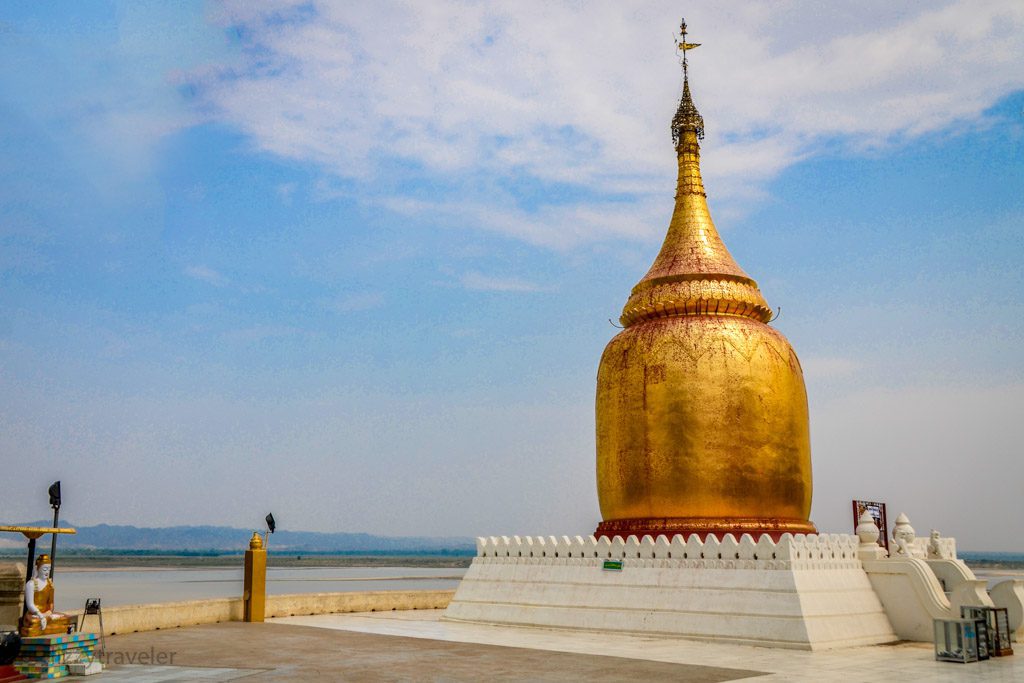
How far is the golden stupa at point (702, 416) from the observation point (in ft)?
75.9

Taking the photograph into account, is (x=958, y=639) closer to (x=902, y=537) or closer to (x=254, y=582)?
(x=902, y=537)

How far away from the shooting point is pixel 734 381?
77.9 feet

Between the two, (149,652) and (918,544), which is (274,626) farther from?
(918,544)

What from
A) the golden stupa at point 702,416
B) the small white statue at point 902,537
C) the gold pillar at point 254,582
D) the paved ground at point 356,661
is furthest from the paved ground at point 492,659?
the golden stupa at point 702,416

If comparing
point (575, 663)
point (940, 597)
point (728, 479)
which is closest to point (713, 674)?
point (575, 663)

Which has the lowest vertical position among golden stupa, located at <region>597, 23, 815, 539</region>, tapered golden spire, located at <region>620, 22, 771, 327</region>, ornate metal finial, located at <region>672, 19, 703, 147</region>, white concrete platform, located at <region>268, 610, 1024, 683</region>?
white concrete platform, located at <region>268, 610, 1024, 683</region>

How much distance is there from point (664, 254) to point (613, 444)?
5.96 metres

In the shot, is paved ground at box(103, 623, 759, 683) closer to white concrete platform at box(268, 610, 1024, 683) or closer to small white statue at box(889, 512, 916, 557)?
white concrete platform at box(268, 610, 1024, 683)

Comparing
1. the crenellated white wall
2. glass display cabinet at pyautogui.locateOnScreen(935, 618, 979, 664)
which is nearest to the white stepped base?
the crenellated white wall

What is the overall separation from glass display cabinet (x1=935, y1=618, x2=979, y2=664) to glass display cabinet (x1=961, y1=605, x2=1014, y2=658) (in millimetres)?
397

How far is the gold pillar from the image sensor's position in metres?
23.1

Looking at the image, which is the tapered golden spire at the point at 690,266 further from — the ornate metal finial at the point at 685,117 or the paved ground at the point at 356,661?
the paved ground at the point at 356,661

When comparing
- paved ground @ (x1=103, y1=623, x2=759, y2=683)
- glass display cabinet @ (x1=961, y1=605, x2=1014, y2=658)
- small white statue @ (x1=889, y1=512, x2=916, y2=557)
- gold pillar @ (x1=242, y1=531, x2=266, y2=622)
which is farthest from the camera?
gold pillar @ (x1=242, y1=531, x2=266, y2=622)

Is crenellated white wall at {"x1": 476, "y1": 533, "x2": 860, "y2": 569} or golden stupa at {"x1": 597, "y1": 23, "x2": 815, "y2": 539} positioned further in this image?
golden stupa at {"x1": 597, "y1": 23, "x2": 815, "y2": 539}
